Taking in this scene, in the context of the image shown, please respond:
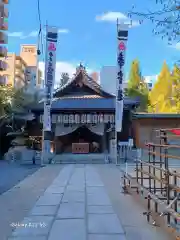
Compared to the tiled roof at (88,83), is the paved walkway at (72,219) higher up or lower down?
lower down

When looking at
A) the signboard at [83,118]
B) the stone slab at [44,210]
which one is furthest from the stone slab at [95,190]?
the signboard at [83,118]

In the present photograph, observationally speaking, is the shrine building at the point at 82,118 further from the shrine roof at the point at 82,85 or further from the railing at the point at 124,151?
the railing at the point at 124,151

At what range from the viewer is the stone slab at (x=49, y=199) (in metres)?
6.42

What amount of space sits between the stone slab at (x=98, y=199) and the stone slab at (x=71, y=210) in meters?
0.37

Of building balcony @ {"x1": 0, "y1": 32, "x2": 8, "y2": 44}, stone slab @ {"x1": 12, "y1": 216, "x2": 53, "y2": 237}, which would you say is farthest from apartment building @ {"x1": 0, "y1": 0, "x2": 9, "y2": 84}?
stone slab @ {"x1": 12, "y1": 216, "x2": 53, "y2": 237}

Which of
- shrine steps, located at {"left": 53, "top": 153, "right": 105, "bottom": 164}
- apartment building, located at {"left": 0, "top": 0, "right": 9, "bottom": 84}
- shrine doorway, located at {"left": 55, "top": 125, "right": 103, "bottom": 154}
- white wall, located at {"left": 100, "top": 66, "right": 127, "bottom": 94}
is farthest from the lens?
apartment building, located at {"left": 0, "top": 0, "right": 9, "bottom": 84}

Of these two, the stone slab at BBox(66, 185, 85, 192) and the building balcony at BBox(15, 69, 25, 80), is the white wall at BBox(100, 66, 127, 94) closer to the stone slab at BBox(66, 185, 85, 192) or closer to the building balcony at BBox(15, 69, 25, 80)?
the stone slab at BBox(66, 185, 85, 192)

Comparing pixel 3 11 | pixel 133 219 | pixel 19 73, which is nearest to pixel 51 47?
pixel 133 219

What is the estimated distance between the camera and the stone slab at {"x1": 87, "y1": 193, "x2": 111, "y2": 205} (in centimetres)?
652

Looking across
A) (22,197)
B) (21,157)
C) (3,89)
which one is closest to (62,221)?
(22,197)

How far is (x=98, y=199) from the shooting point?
22.8 feet

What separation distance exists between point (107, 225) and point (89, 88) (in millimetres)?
18422

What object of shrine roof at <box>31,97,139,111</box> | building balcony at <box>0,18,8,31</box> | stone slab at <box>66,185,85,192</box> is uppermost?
building balcony at <box>0,18,8,31</box>

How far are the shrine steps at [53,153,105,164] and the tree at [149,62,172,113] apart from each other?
70.0 ft
